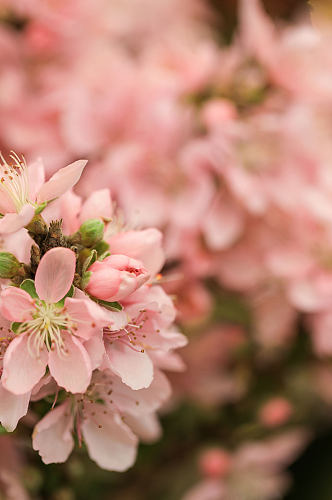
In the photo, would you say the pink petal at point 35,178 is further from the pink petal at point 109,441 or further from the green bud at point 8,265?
the pink petal at point 109,441

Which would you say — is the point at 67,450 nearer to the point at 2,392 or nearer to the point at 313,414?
the point at 2,392

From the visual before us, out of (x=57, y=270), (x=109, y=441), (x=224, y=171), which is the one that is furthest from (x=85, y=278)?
(x=224, y=171)

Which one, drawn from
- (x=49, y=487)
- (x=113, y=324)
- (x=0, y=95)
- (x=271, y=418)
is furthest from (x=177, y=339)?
(x=0, y=95)

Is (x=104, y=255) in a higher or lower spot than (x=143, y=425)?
higher

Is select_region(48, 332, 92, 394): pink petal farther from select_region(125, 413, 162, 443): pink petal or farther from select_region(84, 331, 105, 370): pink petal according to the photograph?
select_region(125, 413, 162, 443): pink petal

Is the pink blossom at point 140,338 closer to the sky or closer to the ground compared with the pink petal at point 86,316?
closer to the ground

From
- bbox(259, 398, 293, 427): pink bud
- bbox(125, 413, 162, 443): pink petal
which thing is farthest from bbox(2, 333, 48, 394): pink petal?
bbox(259, 398, 293, 427): pink bud

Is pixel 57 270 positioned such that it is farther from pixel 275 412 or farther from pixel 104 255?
pixel 275 412

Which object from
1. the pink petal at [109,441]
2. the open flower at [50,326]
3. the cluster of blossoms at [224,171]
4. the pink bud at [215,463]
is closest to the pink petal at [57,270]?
the open flower at [50,326]
